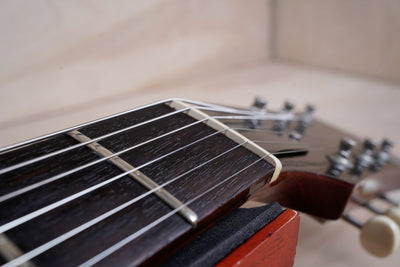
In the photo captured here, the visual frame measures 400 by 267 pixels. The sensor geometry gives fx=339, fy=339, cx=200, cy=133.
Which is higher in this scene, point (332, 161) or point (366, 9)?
point (366, 9)

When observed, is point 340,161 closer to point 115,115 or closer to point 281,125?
point 281,125

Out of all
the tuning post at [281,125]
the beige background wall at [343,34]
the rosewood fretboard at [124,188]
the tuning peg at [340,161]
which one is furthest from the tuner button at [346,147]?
the beige background wall at [343,34]

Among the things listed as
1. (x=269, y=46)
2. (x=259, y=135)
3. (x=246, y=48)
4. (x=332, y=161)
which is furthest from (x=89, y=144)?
(x=269, y=46)

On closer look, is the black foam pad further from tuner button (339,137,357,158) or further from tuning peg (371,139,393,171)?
tuning peg (371,139,393,171)

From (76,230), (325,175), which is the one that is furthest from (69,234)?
(325,175)

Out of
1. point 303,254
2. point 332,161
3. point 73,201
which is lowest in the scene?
point 303,254

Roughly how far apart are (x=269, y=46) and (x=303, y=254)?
40.8 inches

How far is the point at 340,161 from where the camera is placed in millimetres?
513

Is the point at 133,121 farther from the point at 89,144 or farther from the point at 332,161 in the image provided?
the point at 332,161

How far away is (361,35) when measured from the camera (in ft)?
3.85

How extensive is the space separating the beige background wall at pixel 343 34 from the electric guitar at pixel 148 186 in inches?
32.7

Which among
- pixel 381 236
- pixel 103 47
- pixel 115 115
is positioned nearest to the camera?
pixel 115 115

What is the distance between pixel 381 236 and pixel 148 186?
362 mm

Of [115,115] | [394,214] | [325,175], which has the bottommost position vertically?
[394,214]
